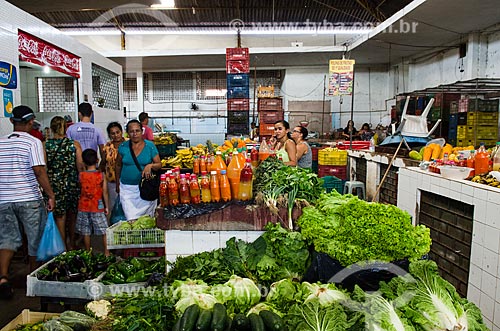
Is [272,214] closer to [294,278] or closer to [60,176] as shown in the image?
[294,278]

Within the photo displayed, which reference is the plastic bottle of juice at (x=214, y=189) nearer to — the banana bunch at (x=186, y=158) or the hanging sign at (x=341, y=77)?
the banana bunch at (x=186, y=158)

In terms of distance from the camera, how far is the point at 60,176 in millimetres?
5367

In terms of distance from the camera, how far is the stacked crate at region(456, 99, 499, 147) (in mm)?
9328

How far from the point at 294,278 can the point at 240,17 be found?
42.7ft

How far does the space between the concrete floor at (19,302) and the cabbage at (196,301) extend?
164 centimetres

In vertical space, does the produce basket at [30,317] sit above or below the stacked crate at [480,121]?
below

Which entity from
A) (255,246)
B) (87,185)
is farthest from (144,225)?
(255,246)

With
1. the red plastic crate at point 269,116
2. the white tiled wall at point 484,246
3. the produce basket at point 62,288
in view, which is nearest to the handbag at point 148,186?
the produce basket at point 62,288

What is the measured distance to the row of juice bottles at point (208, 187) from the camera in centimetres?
324

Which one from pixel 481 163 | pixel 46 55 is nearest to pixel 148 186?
pixel 46 55

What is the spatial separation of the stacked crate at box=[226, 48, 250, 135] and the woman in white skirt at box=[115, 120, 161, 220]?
5.27 m

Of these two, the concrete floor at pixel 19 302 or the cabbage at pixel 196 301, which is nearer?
the cabbage at pixel 196 301

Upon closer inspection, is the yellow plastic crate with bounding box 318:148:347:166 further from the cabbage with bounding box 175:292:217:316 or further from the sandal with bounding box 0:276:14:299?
the cabbage with bounding box 175:292:217:316

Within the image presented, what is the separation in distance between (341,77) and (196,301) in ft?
30.6
